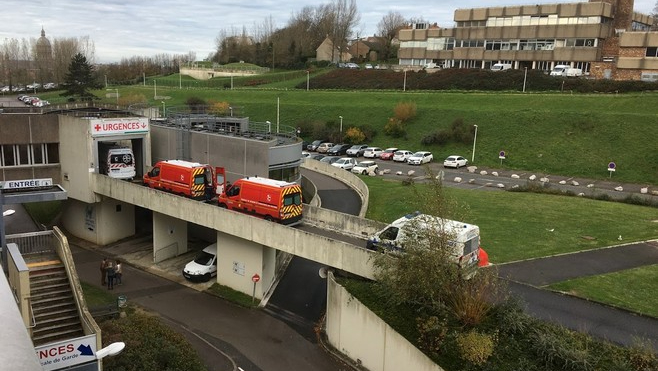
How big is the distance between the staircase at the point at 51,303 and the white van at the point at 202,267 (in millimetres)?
6899

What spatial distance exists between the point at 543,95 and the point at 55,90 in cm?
10222

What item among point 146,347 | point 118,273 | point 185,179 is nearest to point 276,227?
point 146,347

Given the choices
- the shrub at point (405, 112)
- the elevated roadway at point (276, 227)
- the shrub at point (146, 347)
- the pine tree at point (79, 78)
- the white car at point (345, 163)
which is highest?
the pine tree at point (79, 78)

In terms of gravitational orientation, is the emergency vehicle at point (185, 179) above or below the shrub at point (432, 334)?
above

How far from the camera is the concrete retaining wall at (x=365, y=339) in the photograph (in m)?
16.5

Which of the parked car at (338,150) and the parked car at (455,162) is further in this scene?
the parked car at (338,150)

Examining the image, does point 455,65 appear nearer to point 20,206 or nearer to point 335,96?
point 335,96

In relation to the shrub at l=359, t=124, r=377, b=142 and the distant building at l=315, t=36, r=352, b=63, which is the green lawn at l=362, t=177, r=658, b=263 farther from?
the distant building at l=315, t=36, r=352, b=63

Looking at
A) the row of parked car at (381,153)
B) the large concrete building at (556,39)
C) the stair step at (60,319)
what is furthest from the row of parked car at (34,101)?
the stair step at (60,319)

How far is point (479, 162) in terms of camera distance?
2028 inches

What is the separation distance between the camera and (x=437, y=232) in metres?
→ 16.9

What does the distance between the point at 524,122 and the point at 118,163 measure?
42.2 meters

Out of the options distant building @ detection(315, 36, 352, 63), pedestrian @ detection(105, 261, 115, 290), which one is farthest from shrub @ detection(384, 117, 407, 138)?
distant building @ detection(315, 36, 352, 63)

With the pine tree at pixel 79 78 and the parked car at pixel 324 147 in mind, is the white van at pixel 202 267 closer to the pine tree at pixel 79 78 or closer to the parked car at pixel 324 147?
the parked car at pixel 324 147
